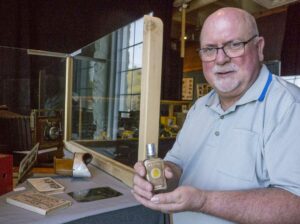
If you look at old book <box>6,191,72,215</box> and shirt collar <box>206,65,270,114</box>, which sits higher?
shirt collar <box>206,65,270,114</box>

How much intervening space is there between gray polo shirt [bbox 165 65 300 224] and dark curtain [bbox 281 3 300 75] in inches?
123

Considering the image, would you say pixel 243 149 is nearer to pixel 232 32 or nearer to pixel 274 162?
pixel 274 162

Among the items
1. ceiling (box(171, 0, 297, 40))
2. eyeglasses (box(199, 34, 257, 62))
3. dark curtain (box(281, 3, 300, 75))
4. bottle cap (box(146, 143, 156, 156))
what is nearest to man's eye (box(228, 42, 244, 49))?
eyeglasses (box(199, 34, 257, 62))

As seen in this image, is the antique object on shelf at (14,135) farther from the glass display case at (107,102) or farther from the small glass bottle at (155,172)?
the small glass bottle at (155,172)

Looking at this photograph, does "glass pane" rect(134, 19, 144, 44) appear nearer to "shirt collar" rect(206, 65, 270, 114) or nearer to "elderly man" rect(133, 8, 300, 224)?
"elderly man" rect(133, 8, 300, 224)

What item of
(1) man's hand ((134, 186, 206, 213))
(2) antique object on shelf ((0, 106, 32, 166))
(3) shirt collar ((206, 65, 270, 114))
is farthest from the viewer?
(2) antique object on shelf ((0, 106, 32, 166))

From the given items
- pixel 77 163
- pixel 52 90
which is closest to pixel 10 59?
pixel 52 90

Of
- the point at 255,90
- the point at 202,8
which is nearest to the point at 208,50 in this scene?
the point at 255,90

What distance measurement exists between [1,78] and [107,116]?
3.66 feet

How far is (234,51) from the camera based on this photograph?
791 millimetres

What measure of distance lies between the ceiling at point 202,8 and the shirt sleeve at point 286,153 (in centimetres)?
265

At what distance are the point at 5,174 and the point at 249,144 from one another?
0.83 meters

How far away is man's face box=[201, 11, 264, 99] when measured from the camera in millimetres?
786

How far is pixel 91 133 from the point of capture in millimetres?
2057
